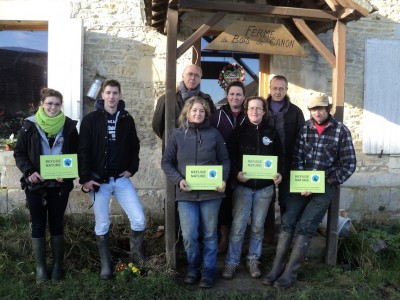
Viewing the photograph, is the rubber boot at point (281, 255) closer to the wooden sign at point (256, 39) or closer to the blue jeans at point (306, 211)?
the blue jeans at point (306, 211)

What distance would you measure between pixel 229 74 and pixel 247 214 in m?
2.70

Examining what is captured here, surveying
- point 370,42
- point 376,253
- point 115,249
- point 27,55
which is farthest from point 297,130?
point 27,55

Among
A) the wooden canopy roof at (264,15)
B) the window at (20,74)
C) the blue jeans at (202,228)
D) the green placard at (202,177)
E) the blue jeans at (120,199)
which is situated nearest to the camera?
the green placard at (202,177)

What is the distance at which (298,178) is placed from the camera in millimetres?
3760

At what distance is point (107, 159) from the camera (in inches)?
143

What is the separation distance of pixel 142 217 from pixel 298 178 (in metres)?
1.60

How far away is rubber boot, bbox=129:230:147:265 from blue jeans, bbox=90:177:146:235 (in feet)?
0.25

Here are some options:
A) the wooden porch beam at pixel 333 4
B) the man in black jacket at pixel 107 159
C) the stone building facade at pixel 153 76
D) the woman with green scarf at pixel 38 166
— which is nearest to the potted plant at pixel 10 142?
the stone building facade at pixel 153 76

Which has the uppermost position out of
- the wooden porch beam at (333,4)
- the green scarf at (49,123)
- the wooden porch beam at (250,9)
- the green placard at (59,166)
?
the wooden porch beam at (333,4)

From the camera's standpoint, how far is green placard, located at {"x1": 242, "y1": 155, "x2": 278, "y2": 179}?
362 cm

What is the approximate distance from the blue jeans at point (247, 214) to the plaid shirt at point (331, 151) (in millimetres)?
531

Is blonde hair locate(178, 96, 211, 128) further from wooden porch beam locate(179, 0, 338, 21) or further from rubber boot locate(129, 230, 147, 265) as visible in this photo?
rubber boot locate(129, 230, 147, 265)

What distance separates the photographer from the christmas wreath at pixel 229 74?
5.76 m

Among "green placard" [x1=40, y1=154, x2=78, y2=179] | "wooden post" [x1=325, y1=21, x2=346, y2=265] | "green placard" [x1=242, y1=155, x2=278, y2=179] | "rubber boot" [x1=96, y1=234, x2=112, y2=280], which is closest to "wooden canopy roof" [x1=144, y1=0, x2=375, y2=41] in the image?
"wooden post" [x1=325, y1=21, x2=346, y2=265]
